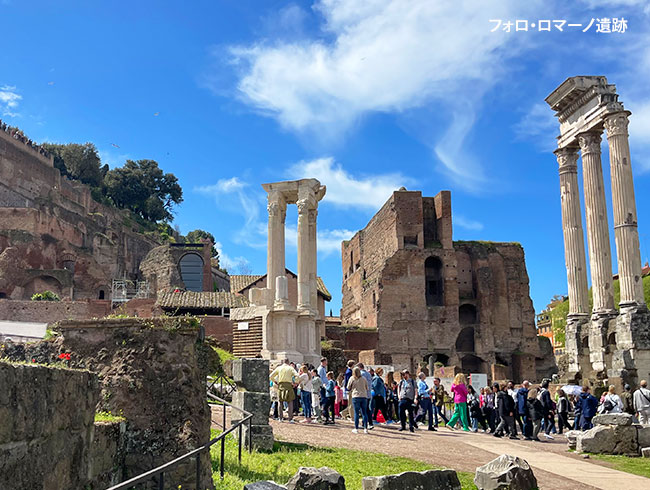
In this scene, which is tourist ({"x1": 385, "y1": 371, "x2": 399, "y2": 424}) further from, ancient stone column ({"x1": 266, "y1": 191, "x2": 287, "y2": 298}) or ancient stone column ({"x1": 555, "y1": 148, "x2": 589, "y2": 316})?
ancient stone column ({"x1": 555, "y1": 148, "x2": 589, "y2": 316})

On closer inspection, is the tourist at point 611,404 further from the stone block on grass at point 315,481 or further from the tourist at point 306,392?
the stone block on grass at point 315,481

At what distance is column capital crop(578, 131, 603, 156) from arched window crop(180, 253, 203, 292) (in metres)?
29.8

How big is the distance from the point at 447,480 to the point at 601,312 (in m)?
25.4

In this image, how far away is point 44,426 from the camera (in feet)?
14.3

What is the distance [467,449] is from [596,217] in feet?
74.2

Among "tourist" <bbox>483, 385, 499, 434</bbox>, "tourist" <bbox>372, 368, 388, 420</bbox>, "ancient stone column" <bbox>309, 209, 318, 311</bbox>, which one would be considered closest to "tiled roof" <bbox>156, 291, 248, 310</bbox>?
"ancient stone column" <bbox>309, 209, 318, 311</bbox>

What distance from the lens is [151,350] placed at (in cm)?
733

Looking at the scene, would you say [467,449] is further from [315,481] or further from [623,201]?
[623,201]

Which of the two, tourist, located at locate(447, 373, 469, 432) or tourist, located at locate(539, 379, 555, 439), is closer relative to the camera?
tourist, located at locate(539, 379, 555, 439)

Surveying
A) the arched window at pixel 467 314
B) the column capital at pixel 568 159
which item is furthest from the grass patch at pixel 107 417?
the arched window at pixel 467 314

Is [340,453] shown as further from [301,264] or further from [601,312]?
[601,312]

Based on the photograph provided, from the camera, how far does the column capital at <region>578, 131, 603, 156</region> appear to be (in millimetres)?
32156

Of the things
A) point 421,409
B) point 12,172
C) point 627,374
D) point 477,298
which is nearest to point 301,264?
point 421,409

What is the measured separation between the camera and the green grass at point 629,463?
34.7 ft
